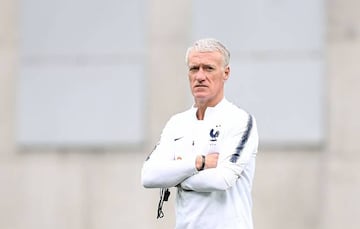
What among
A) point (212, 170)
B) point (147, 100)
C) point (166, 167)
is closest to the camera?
point (212, 170)

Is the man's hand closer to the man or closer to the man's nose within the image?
the man

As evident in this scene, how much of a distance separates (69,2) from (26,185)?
6.55ft

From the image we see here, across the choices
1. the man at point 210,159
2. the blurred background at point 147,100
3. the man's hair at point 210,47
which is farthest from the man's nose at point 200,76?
the blurred background at point 147,100

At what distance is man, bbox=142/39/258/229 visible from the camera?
4.55 metres

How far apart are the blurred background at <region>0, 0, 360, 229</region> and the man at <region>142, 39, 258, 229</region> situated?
4.38 meters

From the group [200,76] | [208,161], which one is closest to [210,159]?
[208,161]

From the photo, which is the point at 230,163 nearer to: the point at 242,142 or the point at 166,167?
the point at 242,142

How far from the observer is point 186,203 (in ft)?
15.2

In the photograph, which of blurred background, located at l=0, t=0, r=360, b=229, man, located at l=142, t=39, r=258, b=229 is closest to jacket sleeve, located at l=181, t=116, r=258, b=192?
man, located at l=142, t=39, r=258, b=229

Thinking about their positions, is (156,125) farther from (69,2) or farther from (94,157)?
(69,2)

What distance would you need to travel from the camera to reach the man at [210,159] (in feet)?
14.9

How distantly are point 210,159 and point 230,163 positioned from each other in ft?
0.36

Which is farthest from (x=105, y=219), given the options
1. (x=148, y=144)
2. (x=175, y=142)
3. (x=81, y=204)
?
(x=175, y=142)

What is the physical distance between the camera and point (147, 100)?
373 inches
